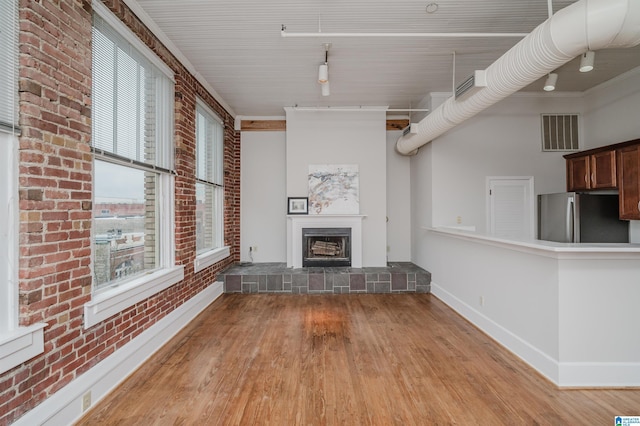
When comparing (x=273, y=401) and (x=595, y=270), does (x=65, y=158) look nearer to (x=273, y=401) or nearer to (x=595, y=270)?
(x=273, y=401)

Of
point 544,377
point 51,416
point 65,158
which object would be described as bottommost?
point 544,377

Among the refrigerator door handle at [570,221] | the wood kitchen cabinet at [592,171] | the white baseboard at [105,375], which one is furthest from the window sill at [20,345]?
the wood kitchen cabinet at [592,171]

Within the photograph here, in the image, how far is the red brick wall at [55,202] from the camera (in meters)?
1.67

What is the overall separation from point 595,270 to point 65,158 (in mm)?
3886

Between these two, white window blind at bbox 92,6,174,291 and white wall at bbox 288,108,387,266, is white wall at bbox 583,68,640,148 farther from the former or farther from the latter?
white window blind at bbox 92,6,174,291

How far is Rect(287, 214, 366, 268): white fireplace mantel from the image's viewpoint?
524cm

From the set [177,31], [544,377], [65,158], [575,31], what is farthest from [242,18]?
[544,377]

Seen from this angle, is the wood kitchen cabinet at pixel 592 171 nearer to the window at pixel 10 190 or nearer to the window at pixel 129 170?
the window at pixel 129 170

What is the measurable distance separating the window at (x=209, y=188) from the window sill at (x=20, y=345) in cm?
222

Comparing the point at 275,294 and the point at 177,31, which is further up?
the point at 177,31

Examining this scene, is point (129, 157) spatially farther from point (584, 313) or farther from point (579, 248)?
point (584, 313)

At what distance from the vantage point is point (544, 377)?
7.89ft

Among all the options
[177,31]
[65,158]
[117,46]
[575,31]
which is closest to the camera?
[65,158]

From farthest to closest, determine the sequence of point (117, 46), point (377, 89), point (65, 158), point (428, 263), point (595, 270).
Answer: point (428, 263)
point (377, 89)
point (117, 46)
point (595, 270)
point (65, 158)
